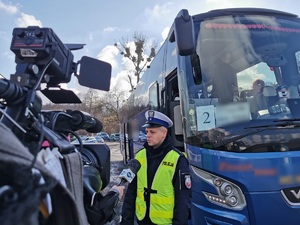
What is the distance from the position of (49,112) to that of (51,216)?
0.55m

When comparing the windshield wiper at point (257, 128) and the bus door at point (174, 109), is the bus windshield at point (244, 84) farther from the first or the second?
the bus door at point (174, 109)

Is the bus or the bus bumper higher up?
the bus

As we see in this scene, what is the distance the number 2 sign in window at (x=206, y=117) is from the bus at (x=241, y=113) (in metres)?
0.01

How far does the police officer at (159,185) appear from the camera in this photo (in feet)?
9.03

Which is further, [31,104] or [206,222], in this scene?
[206,222]

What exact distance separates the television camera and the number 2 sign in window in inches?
78.1

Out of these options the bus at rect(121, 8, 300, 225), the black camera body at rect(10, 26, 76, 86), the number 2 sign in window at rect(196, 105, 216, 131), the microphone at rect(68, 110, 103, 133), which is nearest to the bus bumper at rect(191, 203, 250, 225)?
the bus at rect(121, 8, 300, 225)

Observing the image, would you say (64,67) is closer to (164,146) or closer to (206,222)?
(164,146)

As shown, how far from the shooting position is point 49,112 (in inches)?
52.6

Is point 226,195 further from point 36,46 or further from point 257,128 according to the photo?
point 36,46

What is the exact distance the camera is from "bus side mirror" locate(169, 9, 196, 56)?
128 inches

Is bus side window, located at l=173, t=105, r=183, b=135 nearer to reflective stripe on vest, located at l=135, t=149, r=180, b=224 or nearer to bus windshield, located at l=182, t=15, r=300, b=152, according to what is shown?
bus windshield, located at l=182, t=15, r=300, b=152

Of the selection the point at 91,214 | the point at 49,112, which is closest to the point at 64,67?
the point at 49,112

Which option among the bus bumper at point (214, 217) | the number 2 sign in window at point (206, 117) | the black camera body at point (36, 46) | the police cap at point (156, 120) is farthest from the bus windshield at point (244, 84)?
the black camera body at point (36, 46)
